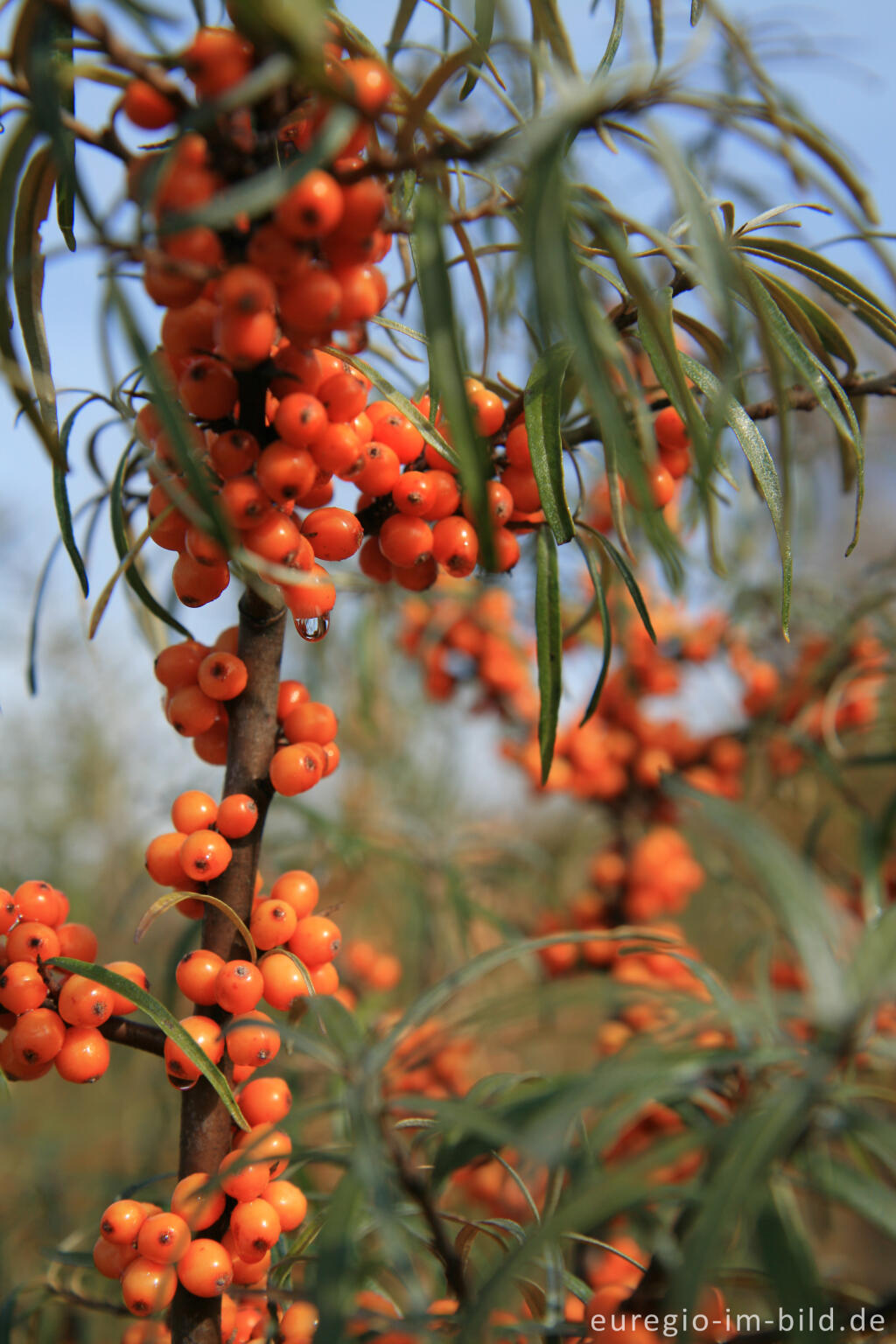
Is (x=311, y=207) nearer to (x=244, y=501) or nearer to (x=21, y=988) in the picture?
(x=244, y=501)

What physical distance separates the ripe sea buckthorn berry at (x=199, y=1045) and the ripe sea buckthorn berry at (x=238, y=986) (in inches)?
0.7

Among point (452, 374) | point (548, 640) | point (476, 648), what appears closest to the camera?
point (452, 374)

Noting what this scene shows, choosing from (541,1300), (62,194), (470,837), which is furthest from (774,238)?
(470,837)

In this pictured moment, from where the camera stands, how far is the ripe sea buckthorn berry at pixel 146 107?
38 cm

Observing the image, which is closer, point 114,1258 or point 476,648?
point 114,1258

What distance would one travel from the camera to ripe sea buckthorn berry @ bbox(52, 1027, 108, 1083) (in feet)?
1.68

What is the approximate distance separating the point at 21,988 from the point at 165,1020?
99mm

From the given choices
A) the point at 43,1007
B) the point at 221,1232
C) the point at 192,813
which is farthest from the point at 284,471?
the point at 221,1232

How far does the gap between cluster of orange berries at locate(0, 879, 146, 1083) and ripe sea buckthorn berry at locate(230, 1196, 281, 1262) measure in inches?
4.7

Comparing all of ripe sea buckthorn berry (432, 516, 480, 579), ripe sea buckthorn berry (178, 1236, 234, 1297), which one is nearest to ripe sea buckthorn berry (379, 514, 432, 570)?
ripe sea buckthorn berry (432, 516, 480, 579)

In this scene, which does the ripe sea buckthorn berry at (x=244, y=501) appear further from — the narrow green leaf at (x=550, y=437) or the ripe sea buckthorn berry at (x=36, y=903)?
the ripe sea buckthorn berry at (x=36, y=903)

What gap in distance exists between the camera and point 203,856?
1.73ft

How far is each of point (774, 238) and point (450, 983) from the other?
499 millimetres

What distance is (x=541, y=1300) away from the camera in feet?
1.71
